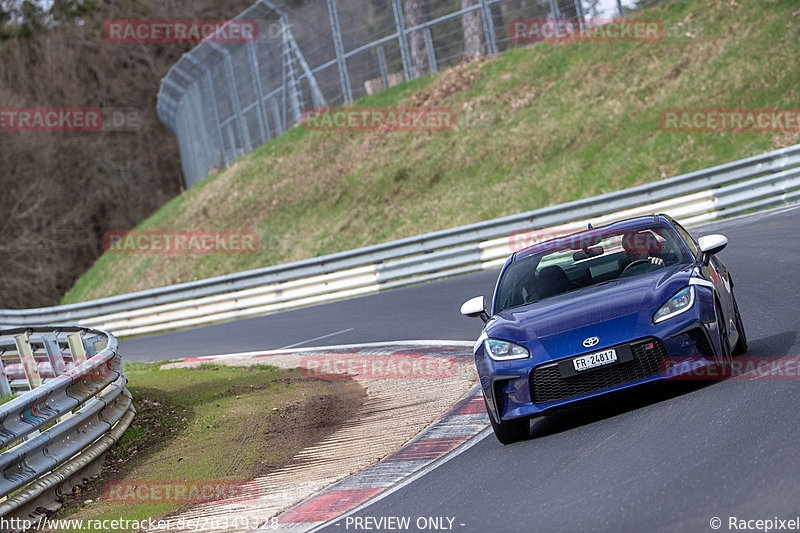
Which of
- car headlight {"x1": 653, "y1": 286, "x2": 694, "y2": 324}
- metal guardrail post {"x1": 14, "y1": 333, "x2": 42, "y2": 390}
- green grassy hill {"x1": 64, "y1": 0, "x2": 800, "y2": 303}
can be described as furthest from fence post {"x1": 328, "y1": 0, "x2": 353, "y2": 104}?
car headlight {"x1": 653, "y1": 286, "x2": 694, "y2": 324}

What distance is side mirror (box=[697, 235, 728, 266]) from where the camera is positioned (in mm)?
7773

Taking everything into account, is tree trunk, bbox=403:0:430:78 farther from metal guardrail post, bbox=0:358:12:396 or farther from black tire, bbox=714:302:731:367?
black tire, bbox=714:302:731:367

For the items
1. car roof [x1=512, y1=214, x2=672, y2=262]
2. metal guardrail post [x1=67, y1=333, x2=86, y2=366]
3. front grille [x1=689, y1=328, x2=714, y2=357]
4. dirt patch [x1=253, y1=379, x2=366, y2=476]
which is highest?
car roof [x1=512, y1=214, x2=672, y2=262]

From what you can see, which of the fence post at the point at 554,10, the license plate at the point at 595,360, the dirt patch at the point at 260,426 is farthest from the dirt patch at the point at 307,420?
the fence post at the point at 554,10

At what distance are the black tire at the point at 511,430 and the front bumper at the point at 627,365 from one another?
0.58 feet

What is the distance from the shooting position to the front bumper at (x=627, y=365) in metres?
6.79

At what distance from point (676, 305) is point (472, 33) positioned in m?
25.3

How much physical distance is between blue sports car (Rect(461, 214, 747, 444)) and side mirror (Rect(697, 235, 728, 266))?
0.01m

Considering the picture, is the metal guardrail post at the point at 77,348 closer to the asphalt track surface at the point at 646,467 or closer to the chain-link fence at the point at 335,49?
the asphalt track surface at the point at 646,467

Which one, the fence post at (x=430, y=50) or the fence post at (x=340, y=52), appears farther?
the fence post at (x=340, y=52)

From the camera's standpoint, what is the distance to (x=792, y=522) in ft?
14.2

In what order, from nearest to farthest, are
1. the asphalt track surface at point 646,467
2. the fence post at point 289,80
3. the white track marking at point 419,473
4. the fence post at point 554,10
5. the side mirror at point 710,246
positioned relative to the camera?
1. the asphalt track surface at point 646,467
2. the white track marking at point 419,473
3. the side mirror at point 710,246
4. the fence post at point 554,10
5. the fence post at point 289,80

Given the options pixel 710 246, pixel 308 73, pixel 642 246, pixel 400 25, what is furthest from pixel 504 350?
pixel 308 73

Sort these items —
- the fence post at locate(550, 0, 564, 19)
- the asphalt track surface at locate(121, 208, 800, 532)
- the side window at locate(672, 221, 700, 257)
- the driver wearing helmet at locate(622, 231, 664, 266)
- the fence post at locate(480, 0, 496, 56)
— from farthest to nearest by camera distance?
1. the fence post at locate(480, 0, 496, 56)
2. the fence post at locate(550, 0, 564, 19)
3. the side window at locate(672, 221, 700, 257)
4. the driver wearing helmet at locate(622, 231, 664, 266)
5. the asphalt track surface at locate(121, 208, 800, 532)
